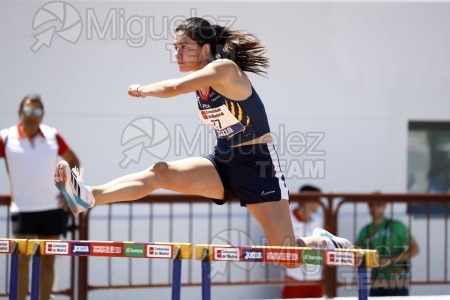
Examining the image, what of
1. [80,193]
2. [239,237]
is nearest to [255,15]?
[239,237]

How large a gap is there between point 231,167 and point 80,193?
3.01 ft

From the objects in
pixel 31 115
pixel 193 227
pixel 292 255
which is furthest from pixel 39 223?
pixel 292 255

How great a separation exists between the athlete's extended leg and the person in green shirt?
3.40m

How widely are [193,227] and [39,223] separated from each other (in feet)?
4.62

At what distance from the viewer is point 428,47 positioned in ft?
29.2

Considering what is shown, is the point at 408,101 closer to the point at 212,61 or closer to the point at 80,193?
the point at 212,61

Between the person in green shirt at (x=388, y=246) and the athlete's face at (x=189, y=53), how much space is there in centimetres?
355

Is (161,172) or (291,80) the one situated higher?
(291,80)

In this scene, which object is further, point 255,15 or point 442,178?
point 442,178

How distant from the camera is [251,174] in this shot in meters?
5.65

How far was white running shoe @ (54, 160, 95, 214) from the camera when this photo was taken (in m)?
5.31

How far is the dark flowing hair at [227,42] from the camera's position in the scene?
18.5 ft

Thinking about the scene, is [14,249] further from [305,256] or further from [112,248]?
[305,256]

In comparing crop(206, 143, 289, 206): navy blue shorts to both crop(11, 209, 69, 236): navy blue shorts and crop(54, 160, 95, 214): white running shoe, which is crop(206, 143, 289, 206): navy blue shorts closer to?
crop(54, 160, 95, 214): white running shoe
